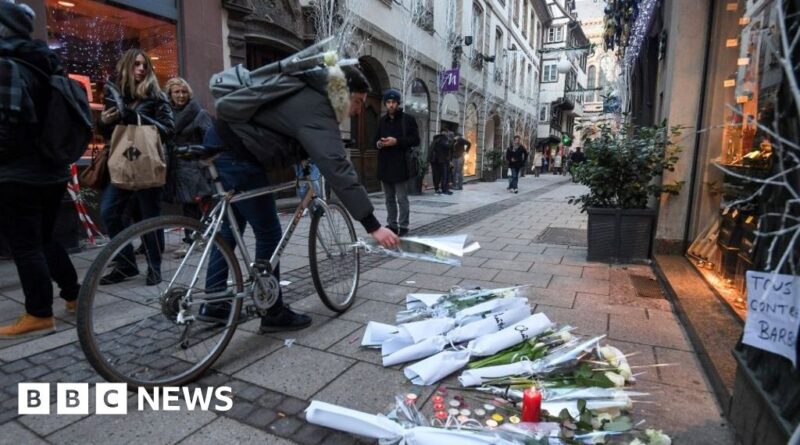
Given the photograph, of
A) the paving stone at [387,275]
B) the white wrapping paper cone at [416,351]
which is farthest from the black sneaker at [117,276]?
the paving stone at [387,275]

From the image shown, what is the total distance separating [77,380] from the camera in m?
2.30

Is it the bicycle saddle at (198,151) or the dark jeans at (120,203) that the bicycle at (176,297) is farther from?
the dark jeans at (120,203)

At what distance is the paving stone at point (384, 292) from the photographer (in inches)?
142

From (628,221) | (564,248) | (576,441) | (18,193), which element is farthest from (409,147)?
(576,441)

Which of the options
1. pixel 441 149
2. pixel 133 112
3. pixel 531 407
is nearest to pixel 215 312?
pixel 531 407

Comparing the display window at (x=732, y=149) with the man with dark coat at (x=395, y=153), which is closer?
the display window at (x=732, y=149)

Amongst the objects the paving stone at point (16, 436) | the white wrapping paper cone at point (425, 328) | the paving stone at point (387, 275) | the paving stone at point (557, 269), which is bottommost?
the paving stone at point (16, 436)

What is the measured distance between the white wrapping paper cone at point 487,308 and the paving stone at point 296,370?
74 centimetres

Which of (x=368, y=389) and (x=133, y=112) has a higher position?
(x=133, y=112)

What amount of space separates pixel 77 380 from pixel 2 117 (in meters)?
1.38

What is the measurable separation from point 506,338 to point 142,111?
3.27 metres

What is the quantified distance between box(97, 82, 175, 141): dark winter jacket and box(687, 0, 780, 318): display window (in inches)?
157

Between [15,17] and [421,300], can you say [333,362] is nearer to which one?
[421,300]

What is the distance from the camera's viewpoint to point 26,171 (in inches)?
102
